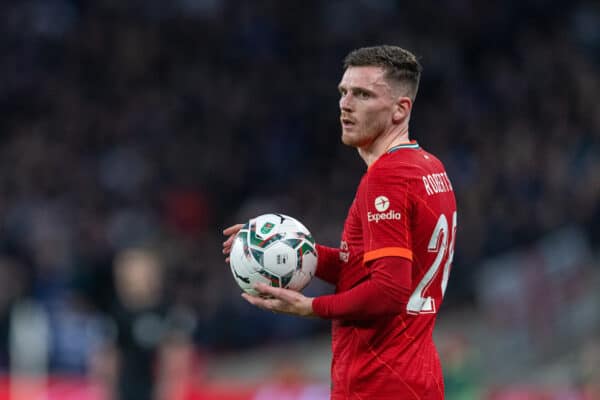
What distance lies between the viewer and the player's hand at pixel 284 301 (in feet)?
12.9

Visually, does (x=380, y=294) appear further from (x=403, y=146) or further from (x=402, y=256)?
(x=403, y=146)

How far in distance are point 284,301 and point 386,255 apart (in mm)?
444

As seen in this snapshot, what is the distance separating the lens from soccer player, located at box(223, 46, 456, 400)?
3.81 meters

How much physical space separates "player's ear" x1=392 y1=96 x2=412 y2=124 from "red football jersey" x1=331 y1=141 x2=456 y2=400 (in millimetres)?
126


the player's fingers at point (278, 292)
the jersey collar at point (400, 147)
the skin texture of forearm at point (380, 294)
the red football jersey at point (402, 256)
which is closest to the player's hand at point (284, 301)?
the player's fingers at point (278, 292)

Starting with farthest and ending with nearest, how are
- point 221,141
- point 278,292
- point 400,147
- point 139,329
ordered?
point 221,141 < point 139,329 < point 400,147 < point 278,292

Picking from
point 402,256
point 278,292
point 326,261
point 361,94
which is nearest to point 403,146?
point 361,94

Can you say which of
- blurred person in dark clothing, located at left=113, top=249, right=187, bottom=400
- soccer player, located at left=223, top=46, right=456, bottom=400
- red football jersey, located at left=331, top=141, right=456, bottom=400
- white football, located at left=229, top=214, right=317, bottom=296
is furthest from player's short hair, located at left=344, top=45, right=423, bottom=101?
blurred person in dark clothing, located at left=113, top=249, right=187, bottom=400

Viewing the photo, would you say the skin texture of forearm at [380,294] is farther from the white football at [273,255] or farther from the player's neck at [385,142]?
the player's neck at [385,142]

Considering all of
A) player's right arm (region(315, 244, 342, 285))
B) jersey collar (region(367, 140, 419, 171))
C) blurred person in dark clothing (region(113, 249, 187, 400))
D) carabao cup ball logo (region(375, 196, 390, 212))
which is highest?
jersey collar (region(367, 140, 419, 171))

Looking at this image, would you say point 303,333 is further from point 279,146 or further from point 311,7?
point 311,7

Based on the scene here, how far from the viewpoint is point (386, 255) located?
378 cm

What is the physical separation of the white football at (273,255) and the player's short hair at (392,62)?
708 mm

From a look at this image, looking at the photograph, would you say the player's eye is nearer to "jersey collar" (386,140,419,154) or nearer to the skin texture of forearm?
"jersey collar" (386,140,419,154)
